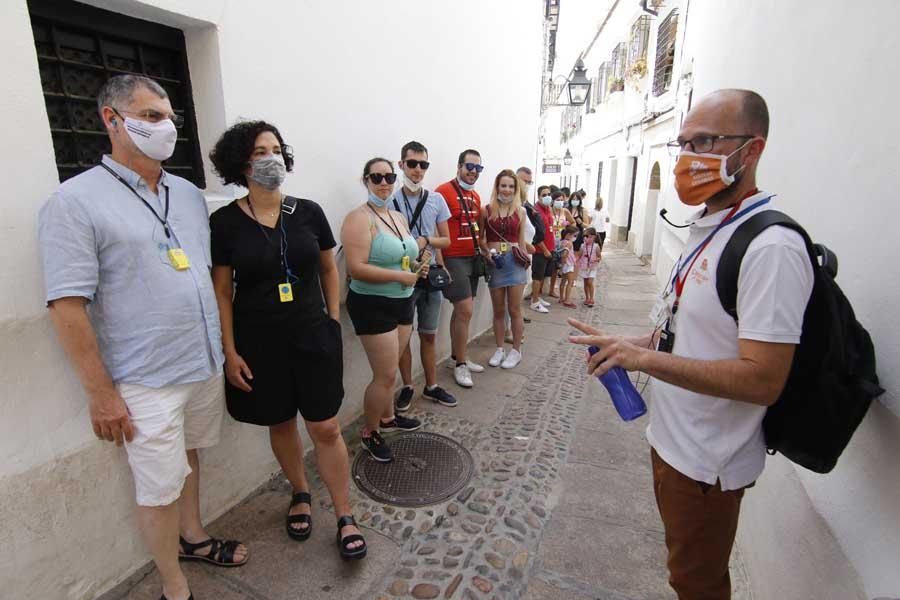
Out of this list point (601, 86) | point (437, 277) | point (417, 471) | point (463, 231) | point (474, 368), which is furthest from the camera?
point (601, 86)

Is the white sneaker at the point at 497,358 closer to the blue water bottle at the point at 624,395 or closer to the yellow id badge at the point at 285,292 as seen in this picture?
the yellow id badge at the point at 285,292

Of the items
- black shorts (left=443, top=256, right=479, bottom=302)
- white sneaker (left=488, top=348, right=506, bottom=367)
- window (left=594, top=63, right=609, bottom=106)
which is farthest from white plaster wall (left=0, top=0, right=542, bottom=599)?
window (left=594, top=63, right=609, bottom=106)

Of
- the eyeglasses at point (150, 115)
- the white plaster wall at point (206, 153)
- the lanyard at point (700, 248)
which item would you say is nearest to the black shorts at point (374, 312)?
the white plaster wall at point (206, 153)

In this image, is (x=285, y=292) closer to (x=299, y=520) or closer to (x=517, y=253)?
(x=299, y=520)

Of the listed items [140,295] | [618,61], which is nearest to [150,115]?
[140,295]

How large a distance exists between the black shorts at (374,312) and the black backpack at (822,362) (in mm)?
2089

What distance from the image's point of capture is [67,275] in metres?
1.67

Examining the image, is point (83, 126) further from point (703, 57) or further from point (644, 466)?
point (703, 57)

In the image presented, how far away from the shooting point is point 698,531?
161 cm

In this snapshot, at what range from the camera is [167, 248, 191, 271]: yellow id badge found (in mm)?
1958

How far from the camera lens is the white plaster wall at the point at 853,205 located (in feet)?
4.54

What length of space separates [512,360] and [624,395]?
3565 mm

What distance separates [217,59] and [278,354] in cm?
162

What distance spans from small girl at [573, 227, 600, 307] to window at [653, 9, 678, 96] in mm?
4939
